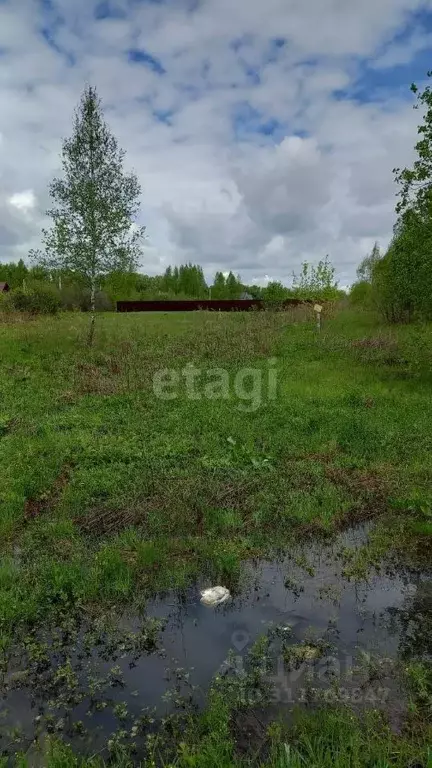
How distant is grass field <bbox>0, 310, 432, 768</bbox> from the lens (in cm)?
612

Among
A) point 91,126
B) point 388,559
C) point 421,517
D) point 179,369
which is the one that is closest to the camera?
point 388,559

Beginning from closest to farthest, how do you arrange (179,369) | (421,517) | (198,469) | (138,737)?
(138,737)
(421,517)
(198,469)
(179,369)

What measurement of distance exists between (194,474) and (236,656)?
175 inches

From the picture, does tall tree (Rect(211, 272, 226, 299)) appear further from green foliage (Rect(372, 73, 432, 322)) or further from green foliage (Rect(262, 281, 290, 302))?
green foliage (Rect(372, 73, 432, 322))

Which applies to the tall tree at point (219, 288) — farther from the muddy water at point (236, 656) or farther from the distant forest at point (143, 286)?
the muddy water at point (236, 656)

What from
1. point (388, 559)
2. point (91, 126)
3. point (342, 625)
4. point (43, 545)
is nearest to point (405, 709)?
point (342, 625)

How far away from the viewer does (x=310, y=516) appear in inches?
301

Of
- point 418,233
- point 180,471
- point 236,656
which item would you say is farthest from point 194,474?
point 418,233

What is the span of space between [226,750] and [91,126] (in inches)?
988

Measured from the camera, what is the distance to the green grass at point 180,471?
640 centimetres

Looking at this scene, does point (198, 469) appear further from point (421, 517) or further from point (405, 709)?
point (405, 709)

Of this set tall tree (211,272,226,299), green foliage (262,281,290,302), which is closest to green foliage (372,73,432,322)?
green foliage (262,281,290,302)

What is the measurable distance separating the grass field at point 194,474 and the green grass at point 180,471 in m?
0.03

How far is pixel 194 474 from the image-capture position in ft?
29.9
